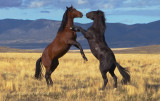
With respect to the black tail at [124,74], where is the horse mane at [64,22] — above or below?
above

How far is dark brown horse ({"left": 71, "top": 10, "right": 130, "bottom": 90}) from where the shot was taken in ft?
30.8

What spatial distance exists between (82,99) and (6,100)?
1990 mm

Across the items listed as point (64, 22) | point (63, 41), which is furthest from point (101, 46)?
point (64, 22)

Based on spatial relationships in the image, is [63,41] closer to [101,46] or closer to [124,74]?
[101,46]

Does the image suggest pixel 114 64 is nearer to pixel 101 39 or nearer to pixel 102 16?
pixel 101 39

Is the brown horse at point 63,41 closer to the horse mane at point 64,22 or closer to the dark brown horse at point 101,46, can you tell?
the horse mane at point 64,22

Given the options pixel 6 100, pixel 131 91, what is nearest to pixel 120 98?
pixel 131 91

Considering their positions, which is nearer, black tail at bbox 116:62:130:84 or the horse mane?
black tail at bbox 116:62:130:84

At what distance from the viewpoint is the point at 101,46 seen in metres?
9.56

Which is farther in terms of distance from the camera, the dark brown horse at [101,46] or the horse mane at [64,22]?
the horse mane at [64,22]

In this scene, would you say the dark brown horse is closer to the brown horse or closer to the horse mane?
the brown horse

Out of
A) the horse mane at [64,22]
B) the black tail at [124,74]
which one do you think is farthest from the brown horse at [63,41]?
the black tail at [124,74]

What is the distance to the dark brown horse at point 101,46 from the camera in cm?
938

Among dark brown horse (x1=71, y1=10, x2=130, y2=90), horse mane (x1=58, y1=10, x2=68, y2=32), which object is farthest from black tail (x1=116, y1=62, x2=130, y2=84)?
horse mane (x1=58, y1=10, x2=68, y2=32)
